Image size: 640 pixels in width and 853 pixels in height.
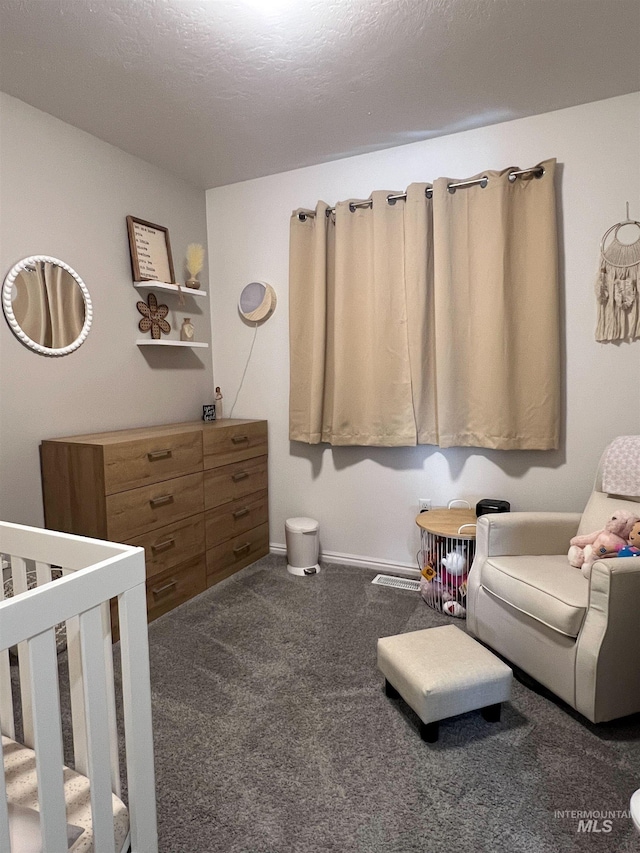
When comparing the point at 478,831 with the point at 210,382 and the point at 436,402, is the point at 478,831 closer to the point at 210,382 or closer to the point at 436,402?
the point at 436,402

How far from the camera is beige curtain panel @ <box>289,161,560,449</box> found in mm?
2602

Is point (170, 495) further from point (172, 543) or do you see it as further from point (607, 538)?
point (607, 538)

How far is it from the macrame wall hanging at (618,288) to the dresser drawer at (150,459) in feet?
7.11

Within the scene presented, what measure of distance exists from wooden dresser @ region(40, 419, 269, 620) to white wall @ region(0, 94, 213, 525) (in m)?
0.16

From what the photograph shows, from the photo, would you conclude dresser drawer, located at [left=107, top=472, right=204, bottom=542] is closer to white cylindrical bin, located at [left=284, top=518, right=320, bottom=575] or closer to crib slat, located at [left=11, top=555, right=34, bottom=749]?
white cylindrical bin, located at [left=284, top=518, right=320, bottom=575]

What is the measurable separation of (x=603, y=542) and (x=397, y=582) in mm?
1281

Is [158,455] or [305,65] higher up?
[305,65]

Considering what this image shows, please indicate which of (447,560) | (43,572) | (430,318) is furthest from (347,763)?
(430,318)

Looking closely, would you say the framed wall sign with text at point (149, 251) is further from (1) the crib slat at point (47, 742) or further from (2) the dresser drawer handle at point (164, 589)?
(1) the crib slat at point (47, 742)

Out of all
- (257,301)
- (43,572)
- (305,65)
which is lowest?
(43,572)

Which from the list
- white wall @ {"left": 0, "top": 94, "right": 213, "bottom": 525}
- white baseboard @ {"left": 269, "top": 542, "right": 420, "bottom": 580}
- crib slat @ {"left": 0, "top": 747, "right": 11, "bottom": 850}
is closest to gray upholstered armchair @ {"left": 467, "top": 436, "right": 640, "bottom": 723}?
white baseboard @ {"left": 269, "top": 542, "right": 420, "bottom": 580}

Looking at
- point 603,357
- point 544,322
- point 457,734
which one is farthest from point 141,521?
point 603,357

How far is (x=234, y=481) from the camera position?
312cm

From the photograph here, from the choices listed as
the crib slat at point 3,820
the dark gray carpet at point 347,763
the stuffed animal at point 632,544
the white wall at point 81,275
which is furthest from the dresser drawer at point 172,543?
the stuffed animal at point 632,544
